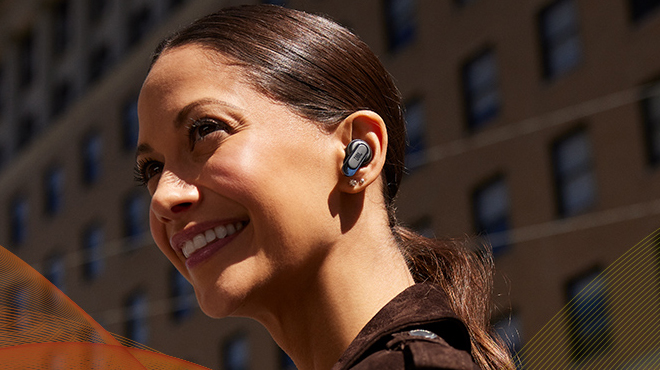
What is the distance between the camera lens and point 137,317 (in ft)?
107

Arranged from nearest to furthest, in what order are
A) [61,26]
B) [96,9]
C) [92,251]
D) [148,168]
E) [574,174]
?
[148,168] → [574,174] → [92,251] → [96,9] → [61,26]

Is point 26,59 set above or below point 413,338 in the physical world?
below

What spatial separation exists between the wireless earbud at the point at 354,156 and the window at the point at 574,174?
60.9 ft

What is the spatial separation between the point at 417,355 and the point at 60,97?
3816 centimetres

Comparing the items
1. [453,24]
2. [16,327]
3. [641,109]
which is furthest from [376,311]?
[453,24]

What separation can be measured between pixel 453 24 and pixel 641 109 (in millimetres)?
5944

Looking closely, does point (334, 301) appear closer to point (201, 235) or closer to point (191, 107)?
point (201, 235)

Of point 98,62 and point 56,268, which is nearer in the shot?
point 98,62

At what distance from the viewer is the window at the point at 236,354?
28.4 meters

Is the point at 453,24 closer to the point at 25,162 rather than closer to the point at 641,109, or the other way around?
the point at 641,109

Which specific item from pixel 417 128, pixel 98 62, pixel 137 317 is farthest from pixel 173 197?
pixel 98 62

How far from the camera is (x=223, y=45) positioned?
1.98 m

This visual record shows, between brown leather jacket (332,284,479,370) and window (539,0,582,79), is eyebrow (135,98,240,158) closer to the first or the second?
brown leather jacket (332,284,479,370)

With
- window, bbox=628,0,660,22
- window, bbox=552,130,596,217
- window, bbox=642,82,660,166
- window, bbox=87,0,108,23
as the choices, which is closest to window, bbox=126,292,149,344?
window, bbox=87,0,108,23
